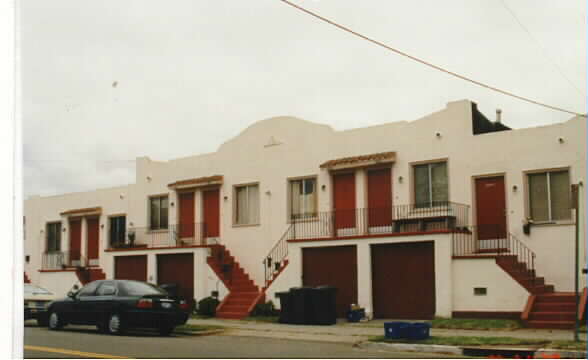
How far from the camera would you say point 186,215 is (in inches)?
934

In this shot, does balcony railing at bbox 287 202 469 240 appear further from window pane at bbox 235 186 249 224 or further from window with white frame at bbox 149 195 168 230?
window with white frame at bbox 149 195 168 230

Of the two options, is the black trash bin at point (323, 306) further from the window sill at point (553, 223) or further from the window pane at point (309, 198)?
the window sill at point (553, 223)

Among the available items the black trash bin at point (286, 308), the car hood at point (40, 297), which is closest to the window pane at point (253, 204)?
the black trash bin at point (286, 308)

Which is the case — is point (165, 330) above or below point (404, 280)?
below

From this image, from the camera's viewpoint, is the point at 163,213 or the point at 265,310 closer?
the point at 265,310

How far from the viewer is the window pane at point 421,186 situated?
18.4 meters

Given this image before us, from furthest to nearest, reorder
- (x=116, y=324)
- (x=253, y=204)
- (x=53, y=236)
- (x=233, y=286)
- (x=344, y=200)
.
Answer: (x=53, y=236) → (x=253, y=204) → (x=233, y=286) → (x=344, y=200) → (x=116, y=324)

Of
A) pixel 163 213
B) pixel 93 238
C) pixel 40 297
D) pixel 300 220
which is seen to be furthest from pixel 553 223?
pixel 93 238

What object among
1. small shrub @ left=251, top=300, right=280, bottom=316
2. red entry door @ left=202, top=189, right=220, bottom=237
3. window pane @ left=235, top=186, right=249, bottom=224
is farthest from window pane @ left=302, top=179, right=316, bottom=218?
red entry door @ left=202, top=189, right=220, bottom=237

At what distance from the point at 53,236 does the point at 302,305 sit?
15.2m

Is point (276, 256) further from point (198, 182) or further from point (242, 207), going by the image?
point (198, 182)

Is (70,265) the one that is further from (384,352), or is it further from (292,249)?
(384,352)

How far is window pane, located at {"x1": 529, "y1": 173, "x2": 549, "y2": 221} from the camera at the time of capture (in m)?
16.5

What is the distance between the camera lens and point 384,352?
11.7 metres
